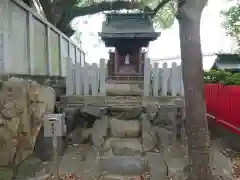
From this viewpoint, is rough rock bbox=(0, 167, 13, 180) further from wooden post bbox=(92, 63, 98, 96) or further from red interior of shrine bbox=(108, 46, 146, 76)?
red interior of shrine bbox=(108, 46, 146, 76)

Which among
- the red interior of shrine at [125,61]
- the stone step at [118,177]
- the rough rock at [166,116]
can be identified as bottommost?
the stone step at [118,177]

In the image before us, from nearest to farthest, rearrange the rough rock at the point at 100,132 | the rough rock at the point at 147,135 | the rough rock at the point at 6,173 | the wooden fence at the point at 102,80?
the rough rock at the point at 6,173, the rough rock at the point at 147,135, the rough rock at the point at 100,132, the wooden fence at the point at 102,80

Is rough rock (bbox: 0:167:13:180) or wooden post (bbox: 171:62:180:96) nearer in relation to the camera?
rough rock (bbox: 0:167:13:180)

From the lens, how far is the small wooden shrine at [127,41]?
1196 centimetres

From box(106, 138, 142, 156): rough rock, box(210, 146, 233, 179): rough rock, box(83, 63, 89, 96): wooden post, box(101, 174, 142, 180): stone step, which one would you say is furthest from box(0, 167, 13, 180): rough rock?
box(210, 146, 233, 179): rough rock

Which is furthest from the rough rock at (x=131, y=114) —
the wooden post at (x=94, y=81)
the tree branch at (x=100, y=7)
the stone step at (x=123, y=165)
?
the tree branch at (x=100, y=7)

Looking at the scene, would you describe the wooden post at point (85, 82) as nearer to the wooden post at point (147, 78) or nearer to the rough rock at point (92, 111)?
the rough rock at point (92, 111)

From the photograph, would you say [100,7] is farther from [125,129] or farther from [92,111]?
[125,129]

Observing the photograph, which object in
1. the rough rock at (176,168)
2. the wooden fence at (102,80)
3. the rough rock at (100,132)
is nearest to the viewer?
the rough rock at (176,168)

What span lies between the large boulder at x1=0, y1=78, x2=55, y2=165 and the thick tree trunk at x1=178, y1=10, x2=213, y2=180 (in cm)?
301

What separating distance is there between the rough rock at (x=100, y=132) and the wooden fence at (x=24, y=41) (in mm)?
2503

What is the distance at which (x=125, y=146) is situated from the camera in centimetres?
721

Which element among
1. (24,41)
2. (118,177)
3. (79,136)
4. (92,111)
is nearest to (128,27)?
(24,41)

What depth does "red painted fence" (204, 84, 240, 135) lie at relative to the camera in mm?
7672
